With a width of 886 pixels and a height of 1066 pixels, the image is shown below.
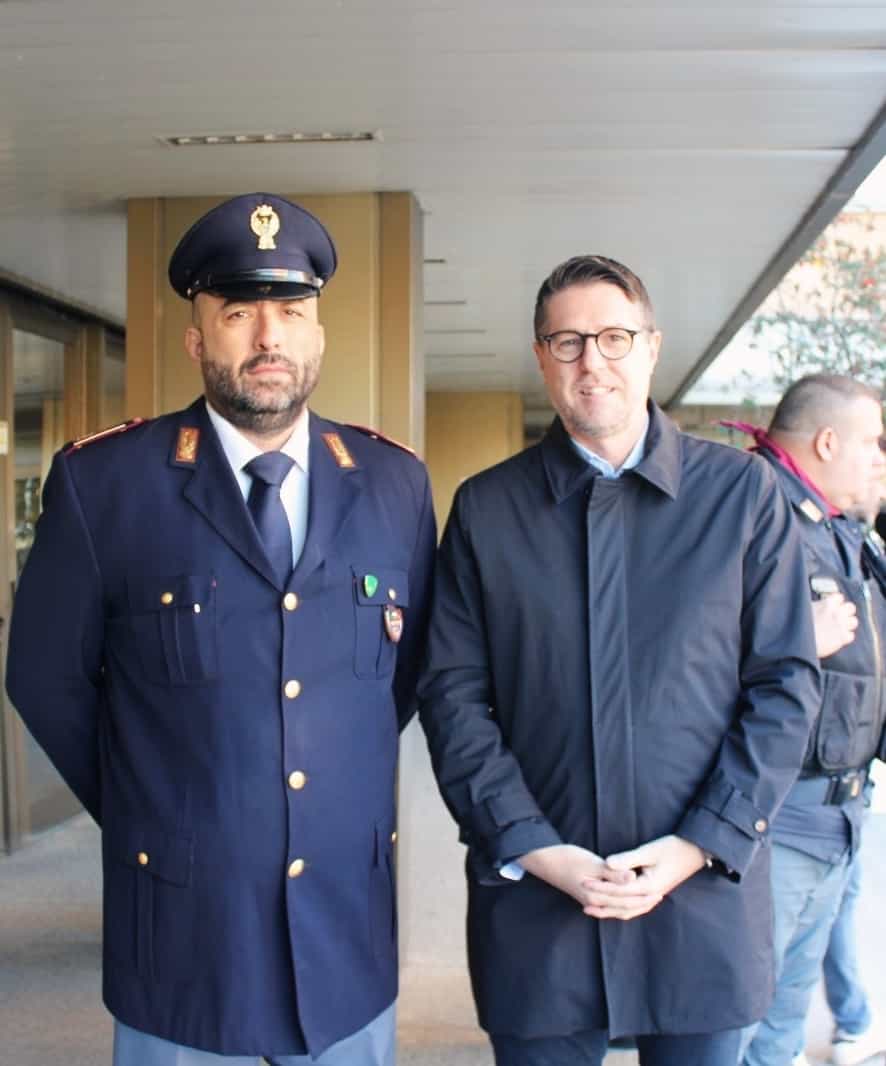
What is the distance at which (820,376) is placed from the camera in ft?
9.61

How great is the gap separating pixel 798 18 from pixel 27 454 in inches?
174

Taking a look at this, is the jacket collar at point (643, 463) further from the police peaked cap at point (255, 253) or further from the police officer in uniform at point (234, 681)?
the police peaked cap at point (255, 253)

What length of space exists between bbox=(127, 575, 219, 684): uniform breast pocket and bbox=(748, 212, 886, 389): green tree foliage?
8887mm

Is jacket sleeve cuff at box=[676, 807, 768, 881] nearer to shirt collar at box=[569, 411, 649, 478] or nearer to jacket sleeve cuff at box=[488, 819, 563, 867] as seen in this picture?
jacket sleeve cuff at box=[488, 819, 563, 867]

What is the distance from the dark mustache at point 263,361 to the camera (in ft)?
6.63

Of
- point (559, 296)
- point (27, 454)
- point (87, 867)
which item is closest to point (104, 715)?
point (559, 296)

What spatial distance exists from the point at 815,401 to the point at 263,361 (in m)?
1.41

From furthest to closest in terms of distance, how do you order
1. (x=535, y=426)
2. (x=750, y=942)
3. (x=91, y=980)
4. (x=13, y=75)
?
(x=535, y=426) → (x=91, y=980) → (x=13, y=75) → (x=750, y=942)

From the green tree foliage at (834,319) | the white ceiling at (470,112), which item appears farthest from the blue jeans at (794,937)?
the green tree foliage at (834,319)

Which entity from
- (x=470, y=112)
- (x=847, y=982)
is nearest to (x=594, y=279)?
(x=470, y=112)

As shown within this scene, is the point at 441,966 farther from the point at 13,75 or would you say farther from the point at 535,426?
the point at 535,426

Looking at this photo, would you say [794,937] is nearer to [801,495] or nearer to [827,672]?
[827,672]

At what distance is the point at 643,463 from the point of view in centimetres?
204

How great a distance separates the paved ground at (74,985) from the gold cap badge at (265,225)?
244 cm
